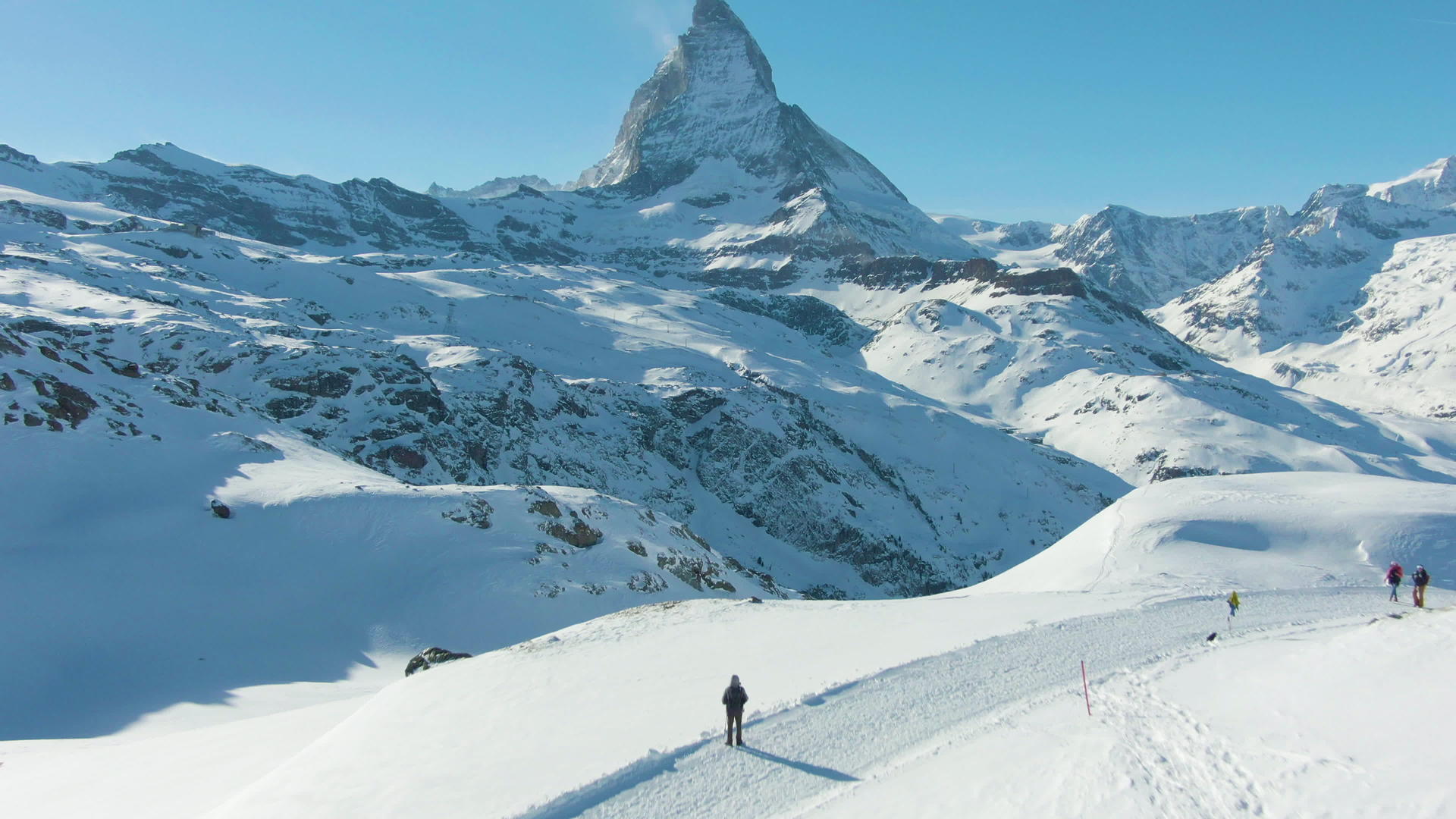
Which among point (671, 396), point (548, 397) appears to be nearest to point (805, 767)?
point (548, 397)

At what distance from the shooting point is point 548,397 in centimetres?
8725

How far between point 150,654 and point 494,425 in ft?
161

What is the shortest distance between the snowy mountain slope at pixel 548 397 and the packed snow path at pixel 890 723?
4029cm

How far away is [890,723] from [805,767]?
2175mm

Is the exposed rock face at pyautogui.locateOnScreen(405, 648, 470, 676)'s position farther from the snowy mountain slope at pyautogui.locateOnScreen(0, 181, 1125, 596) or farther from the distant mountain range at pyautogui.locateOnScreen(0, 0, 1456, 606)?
the snowy mountain slope at pyautogui.locateOnScreen(0, 181, 1125, 596)

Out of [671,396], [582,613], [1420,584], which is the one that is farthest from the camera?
[671,396]

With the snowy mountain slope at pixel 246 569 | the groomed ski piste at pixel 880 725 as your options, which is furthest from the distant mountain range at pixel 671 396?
the groomed ski piste at pixel 880 725

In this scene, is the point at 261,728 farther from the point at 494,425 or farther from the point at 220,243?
the point at 220,243

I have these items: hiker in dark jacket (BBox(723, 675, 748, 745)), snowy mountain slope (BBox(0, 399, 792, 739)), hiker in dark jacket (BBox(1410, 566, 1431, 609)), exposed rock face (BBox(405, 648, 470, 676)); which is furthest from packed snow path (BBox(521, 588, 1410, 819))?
snowy mountain slope (BBox(0, 399, 792, 739))

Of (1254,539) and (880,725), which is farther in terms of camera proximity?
(1254,539)

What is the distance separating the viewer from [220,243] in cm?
13300

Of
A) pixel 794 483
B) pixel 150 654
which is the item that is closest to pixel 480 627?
pixel 150 654

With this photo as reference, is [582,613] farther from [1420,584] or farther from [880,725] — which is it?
[1420,584]

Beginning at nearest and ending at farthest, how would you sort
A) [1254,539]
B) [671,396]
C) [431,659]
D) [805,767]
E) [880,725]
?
[805,767] → [880,725] → [431,659] → [1254,539] → [671,396]
